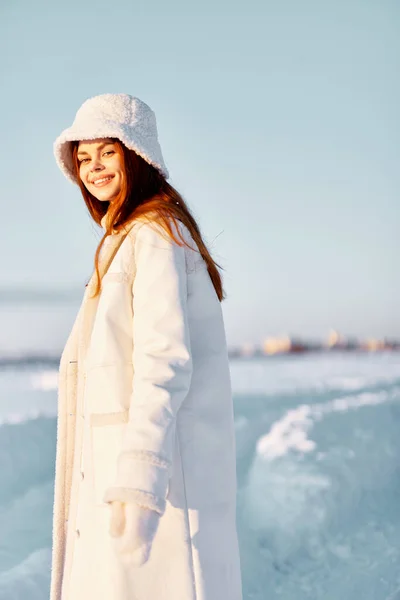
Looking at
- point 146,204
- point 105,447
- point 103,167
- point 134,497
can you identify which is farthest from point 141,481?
point 103,167

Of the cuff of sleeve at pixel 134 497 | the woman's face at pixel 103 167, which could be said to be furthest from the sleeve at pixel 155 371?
the woman's face at pixel 103 167

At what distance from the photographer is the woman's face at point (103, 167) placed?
1517 mm

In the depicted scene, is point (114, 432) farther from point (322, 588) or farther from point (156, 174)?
point (322, 588)

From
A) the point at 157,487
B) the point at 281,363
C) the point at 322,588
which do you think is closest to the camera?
the point at 157,487

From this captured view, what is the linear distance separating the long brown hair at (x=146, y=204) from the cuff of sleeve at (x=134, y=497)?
0.41 m

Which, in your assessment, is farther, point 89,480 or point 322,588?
point 322,588

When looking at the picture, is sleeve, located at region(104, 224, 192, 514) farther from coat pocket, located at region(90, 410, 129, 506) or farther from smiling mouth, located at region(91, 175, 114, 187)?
smiling mouth, located at region(91, 175, 114, 187)

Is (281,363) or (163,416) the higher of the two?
(163,416)

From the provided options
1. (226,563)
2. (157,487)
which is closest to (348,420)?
(226,563)

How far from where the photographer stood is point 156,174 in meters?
1.55

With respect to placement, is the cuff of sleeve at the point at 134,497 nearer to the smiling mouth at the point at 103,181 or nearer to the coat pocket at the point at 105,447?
the coat pocket at the point at 105,447

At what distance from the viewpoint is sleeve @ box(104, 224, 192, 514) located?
1167mm

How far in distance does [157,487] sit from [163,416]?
4.3 inches

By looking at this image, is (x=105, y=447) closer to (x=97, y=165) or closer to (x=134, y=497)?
(x=134, y=497)
